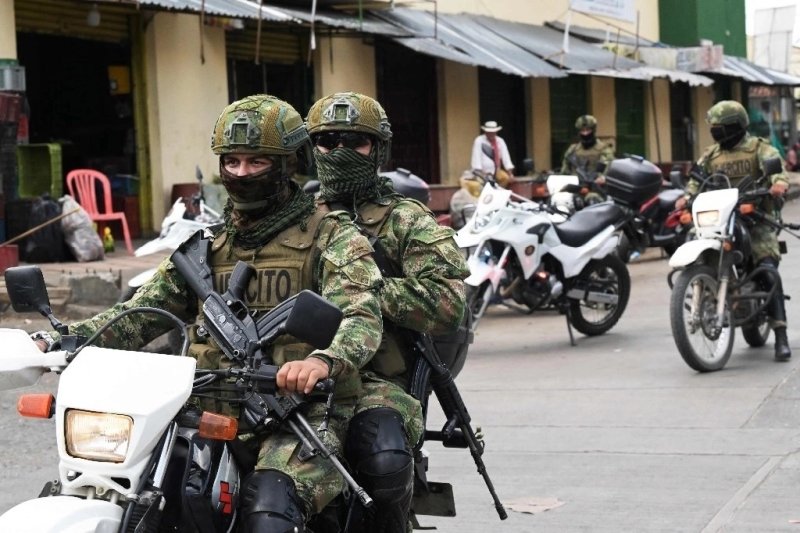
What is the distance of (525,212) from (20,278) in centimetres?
750

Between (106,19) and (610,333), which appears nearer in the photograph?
(610,333)

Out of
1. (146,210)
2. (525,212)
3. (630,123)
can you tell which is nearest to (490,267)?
(525,212)

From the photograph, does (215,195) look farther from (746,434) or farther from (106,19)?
(746,434)

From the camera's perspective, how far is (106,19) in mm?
14664

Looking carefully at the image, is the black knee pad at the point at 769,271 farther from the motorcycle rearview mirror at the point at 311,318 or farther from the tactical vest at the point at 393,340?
the motorcycle rearview mirror at the point at 311,318

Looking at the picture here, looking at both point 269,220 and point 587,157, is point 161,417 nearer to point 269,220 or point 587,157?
point 269,220

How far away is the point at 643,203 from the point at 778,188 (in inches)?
183

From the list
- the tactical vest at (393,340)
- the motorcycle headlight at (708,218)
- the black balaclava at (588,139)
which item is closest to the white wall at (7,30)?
the motorcycle headlight at (708,218)

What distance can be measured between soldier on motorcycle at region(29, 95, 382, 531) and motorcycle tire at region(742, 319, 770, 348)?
623 centimetres

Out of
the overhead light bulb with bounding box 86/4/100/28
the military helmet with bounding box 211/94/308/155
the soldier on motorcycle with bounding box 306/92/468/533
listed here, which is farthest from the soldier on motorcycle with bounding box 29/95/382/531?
the overhead light bulb with bounding box 86/4/100/28

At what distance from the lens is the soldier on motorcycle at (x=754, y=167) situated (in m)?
9.44

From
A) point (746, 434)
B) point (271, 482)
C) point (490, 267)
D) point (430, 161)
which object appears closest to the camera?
point (271, 482)

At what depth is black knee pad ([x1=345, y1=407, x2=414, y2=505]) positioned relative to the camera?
12.5 feet

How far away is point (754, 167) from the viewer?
378 inches
